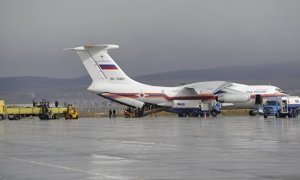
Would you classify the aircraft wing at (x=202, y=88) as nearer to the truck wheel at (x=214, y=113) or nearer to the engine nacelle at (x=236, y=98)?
the engine nacelle at (x=236, y=98)

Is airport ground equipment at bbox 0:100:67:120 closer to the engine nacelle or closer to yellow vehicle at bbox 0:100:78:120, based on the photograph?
yellow vehicle at bbox 0:100:78:120

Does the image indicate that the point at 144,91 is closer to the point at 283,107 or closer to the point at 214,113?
the point at 214,113

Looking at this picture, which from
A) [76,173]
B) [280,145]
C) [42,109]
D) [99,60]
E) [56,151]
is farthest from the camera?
[42,109]

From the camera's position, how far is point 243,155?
22781 mm

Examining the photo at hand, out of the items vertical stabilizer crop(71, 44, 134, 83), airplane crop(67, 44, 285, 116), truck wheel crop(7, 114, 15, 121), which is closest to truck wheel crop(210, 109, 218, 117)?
airplane crop(67, 44, 285, 116)

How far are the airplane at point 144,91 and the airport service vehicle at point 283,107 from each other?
13231mm

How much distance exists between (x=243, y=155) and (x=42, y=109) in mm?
86606

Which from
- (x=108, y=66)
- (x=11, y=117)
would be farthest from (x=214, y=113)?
(x=11, y=117)

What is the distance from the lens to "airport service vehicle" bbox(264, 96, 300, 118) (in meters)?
82.4

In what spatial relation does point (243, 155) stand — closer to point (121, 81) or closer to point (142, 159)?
point (142, 159)

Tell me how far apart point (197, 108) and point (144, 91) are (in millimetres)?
7806

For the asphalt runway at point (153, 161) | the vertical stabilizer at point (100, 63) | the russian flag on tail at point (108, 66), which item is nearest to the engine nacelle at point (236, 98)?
the vertical stabilizer at point (100, 63)

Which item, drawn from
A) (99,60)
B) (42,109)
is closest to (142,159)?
(99,60)

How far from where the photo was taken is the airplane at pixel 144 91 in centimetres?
9744
